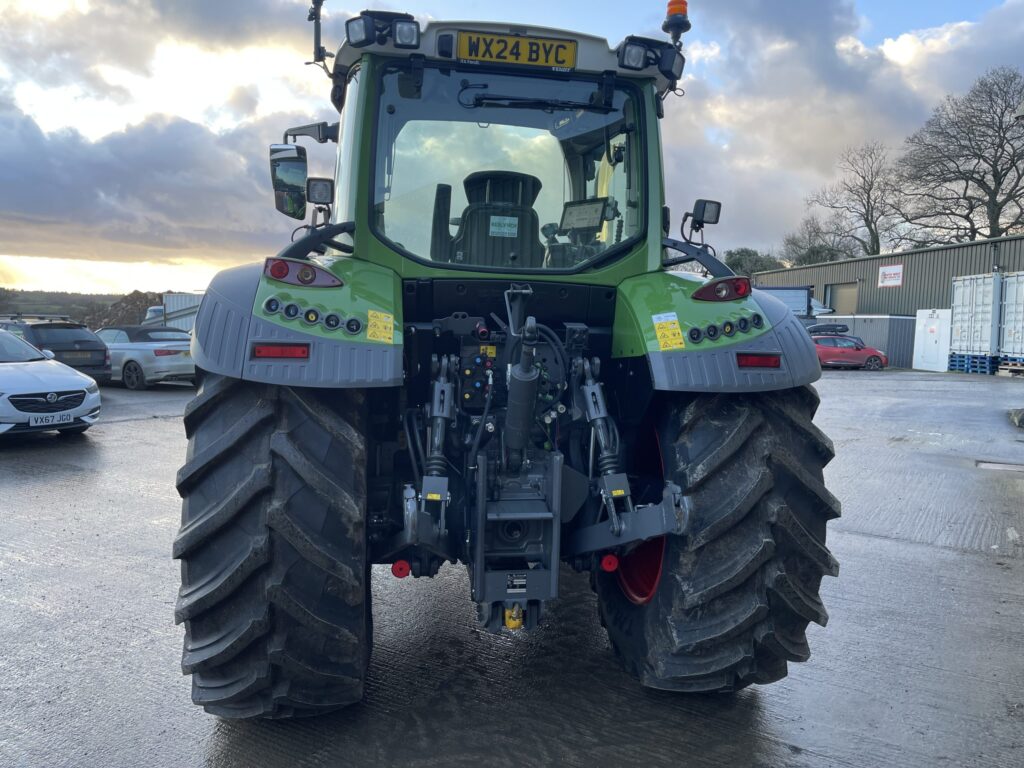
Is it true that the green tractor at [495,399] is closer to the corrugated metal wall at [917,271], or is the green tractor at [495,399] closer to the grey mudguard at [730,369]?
the grey mudguard at [730,369]

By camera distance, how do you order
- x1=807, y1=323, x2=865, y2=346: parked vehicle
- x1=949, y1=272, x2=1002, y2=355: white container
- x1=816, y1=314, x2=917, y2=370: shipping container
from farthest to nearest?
x1=816, y1=314, x2=917, y2=370: shipping container, x1=807, y1=323, x2=865, y2=346: parked vehicle, x1=949, y1=272, x2=1002, y2=355: white container

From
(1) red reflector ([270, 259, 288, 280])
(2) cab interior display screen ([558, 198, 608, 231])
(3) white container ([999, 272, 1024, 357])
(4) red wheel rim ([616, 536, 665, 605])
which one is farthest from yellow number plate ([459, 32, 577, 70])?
(3) white container ([999, 272, 1024, 357])

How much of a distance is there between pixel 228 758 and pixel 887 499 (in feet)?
22.3

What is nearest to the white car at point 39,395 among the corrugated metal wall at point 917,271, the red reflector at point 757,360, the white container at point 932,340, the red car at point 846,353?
the red reflector at point 757,360

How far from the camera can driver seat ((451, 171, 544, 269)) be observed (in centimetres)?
370

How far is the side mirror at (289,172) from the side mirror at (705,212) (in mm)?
2042

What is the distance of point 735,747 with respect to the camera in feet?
10.2

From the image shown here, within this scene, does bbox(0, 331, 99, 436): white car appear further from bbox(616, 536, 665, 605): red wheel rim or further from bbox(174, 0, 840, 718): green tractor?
bbox(616, 536, 665, 605): red wheel rim

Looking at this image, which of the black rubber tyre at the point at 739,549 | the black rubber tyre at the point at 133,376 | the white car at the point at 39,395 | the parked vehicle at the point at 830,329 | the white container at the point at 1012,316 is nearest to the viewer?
the black rubber tyre at the point at 739,549

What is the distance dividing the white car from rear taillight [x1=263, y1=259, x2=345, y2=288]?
27.0 feet

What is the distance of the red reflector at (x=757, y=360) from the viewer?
10.4 ft

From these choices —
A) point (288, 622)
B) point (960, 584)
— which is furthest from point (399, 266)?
point (960, 584)

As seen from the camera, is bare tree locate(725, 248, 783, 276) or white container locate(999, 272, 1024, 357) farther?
bare tree locate(725, 248, 783, 276)

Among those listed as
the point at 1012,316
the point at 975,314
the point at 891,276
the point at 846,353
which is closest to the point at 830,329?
the point at 846,353
